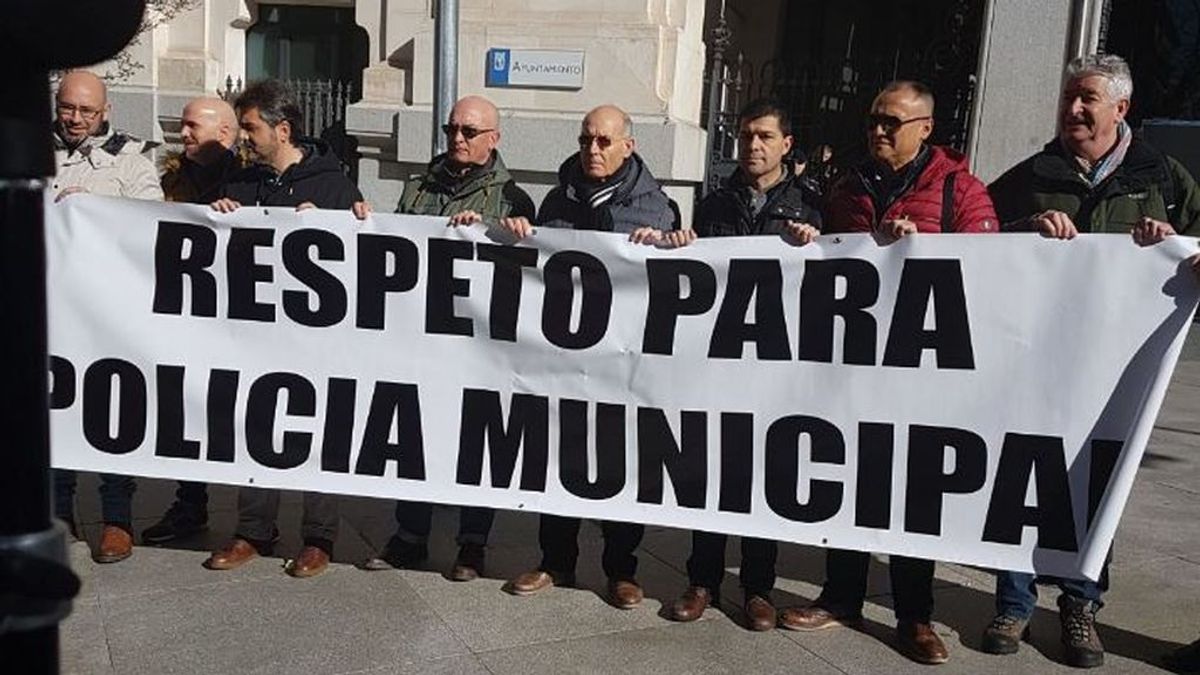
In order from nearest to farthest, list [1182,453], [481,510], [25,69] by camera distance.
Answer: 1. [25,69]
2. [481,510]
3. [1182,453]

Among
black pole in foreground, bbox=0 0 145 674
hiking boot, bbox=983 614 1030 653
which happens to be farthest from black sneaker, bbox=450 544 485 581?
black pole in foreground, bbox=0 0 145 674

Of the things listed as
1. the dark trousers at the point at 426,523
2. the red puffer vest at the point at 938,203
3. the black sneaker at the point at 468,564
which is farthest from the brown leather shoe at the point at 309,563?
the red puffer vest at the point at 938,203

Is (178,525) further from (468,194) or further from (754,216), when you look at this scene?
(754,216)

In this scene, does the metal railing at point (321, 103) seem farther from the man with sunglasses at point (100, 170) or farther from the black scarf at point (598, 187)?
the black scarf at point (598, 187)

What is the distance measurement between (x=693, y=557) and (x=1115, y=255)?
5.64ft

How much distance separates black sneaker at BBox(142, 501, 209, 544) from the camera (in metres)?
4.43

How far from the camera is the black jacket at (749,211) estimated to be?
12.2 feet

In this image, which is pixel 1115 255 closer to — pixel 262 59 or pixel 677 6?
pixel 677 6

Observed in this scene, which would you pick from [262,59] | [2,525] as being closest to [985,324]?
[2,525]

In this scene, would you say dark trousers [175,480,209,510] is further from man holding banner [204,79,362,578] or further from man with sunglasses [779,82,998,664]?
man with sunglasses [779,82,998,664]

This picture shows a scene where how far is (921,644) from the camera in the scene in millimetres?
3598

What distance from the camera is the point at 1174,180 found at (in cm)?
360

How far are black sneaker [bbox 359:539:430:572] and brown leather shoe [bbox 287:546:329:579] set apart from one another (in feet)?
0.50

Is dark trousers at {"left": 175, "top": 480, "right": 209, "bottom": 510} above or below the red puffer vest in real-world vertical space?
below
